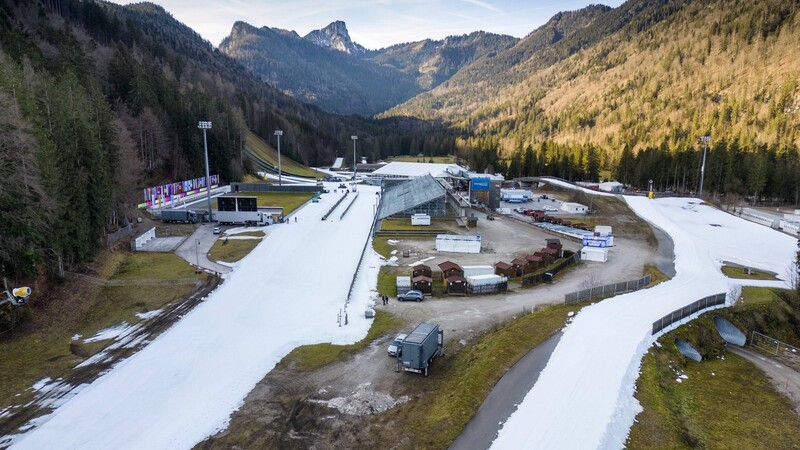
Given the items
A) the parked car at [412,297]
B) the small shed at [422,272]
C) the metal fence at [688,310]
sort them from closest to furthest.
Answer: the metal fence at [688,310]
the parked car at [412,297]
the small shed at [422,272]

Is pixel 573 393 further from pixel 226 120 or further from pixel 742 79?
pixel 742 79

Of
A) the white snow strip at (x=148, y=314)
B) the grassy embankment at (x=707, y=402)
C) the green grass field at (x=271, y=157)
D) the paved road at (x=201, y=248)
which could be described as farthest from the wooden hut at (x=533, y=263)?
the green grass field at (x=271, y=157)

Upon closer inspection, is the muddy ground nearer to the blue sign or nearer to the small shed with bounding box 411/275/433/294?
the small shed with bounding box 411/275/433/294

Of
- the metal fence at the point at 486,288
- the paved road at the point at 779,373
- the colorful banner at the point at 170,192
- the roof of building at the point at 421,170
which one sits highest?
the roof of building at the point at 421,170

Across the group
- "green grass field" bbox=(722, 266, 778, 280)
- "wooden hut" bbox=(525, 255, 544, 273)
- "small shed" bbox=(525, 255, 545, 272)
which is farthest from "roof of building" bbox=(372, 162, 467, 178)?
"green grass field" bbox=(722, 266, 778, 280)

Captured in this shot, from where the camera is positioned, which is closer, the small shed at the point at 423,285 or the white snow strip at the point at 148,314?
the white snow strip at the point at 148,314

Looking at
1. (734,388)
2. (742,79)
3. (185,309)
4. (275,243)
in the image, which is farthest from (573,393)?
(742,79)

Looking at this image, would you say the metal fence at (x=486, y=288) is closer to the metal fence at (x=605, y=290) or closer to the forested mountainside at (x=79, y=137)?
the metal fence at (x=605, y=290)
